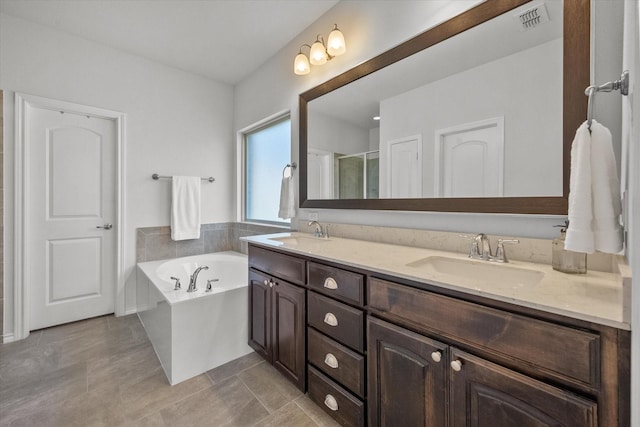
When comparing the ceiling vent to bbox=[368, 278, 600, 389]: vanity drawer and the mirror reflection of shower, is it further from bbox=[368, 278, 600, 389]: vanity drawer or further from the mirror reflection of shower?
bbox=[368, 278, 600, 389]: vanity drawer

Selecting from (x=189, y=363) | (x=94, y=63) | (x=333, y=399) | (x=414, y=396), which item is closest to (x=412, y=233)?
(x=414, y=396)

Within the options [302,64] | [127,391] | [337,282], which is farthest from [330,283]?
[302,64]

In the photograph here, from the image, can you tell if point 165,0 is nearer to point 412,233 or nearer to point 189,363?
point 412,233

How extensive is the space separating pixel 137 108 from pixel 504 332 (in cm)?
344

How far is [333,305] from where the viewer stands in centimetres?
134

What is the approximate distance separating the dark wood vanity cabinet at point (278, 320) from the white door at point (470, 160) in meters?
0.95

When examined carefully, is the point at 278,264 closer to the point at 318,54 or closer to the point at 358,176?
the point at 358,176

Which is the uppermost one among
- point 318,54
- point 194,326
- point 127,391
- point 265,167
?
point 318,54

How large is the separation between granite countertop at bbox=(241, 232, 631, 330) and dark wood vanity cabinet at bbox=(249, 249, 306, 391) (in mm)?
261

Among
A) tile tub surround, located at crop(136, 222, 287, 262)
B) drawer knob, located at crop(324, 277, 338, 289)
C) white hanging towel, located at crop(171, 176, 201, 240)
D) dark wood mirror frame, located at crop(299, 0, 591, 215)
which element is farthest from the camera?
white hanging towel, located at crop(171, 176, 201, 240)

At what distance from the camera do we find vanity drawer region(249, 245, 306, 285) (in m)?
1.54

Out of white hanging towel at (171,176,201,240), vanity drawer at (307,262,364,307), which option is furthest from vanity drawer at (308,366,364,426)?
white hanging towel at (171,176,201,240)

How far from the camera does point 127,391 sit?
1649mm

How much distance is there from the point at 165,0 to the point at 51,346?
9.16ft
